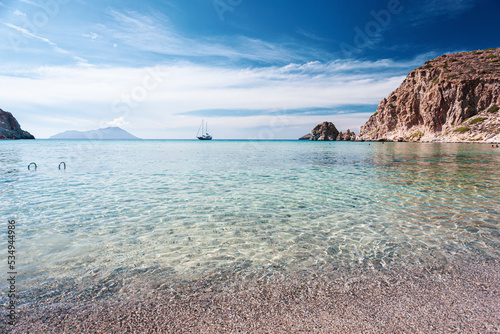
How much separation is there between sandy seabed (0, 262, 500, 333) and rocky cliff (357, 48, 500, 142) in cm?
10818

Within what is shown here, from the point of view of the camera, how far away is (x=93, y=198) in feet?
42.1

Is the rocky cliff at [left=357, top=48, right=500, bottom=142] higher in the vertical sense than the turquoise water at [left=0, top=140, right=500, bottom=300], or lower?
higher

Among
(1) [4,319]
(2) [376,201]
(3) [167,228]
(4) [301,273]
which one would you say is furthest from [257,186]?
(1) [4,319]

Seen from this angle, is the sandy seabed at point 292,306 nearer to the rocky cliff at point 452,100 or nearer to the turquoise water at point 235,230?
the turquoise water at point 235,230

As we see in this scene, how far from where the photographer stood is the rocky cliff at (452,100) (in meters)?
98.1

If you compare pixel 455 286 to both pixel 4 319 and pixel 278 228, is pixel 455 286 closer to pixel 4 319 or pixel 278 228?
pixel 278 228

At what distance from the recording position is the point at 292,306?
4.36 metres

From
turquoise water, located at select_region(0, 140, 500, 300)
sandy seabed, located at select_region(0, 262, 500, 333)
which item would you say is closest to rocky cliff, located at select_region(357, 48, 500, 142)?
turquoise water, located at select_region(0, 140, 500, 300)

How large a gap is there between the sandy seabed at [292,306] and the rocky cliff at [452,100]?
108181 millimetres

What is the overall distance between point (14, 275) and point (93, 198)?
784 centimetres

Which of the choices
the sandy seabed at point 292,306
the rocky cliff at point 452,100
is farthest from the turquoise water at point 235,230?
the rocky cliff at point 452,100

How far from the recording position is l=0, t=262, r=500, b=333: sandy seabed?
3836 mm

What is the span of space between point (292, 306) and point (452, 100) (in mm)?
141915

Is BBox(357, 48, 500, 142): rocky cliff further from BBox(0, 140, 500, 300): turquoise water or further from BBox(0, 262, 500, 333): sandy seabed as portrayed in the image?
BBox(0, 262, 500, 333): sandy seabed
